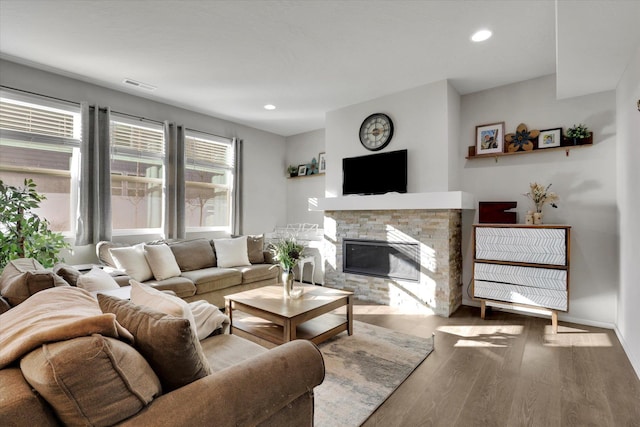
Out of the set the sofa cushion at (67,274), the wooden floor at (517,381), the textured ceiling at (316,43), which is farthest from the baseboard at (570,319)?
the sofa cushion at (67,274)

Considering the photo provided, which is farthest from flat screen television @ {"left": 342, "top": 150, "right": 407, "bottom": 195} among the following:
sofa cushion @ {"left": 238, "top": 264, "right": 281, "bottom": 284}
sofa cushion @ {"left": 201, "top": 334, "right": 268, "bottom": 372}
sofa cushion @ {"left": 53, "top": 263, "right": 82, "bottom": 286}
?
sofa cushion @ {"left": 53, "top": 263, "right": 82, "bottom": 286}

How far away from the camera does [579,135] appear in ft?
10.8

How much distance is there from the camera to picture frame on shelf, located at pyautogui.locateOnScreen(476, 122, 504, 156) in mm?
3791

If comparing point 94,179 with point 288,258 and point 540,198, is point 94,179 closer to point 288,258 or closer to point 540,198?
point 288,258

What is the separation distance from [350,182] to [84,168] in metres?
3.17

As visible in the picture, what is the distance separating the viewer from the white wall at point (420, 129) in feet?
12.2

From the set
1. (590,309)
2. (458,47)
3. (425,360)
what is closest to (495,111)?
(458,47)

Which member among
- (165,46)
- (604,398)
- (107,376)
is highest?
(165,46)

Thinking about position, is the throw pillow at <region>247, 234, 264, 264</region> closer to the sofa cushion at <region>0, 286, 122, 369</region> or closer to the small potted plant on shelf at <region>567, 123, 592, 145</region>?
the sofa cushion at <region>0, 286, 122, 369</region>

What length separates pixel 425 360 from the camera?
255cm

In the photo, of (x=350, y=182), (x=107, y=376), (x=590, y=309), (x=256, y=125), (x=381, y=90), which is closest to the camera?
(x=107, y=376)

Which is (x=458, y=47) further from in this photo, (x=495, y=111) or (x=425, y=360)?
→ (x=425, y=360)

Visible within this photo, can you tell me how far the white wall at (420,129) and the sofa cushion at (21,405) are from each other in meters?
3.69

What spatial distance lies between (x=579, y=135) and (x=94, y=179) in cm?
527
